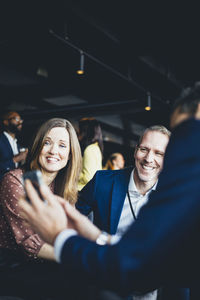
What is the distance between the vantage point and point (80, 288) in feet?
2.45

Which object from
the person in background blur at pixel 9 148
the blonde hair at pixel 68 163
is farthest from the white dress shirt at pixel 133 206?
the person in background blur at pixel 9 148

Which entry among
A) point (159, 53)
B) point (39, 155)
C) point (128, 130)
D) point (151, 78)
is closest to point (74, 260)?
point (39, 155)

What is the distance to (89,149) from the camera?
3.04 meters

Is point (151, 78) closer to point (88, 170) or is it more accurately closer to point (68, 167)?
point (88, 170)

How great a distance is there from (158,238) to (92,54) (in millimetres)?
5091

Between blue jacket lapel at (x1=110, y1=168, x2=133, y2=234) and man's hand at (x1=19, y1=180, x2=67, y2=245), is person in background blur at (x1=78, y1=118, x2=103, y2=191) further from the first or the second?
man's hand at (x1=19, y1=180, x2=67, y2=245)

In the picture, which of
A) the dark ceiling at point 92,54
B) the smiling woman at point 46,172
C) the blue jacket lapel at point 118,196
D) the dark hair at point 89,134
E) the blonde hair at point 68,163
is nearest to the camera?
the smiling woman at point 46,172

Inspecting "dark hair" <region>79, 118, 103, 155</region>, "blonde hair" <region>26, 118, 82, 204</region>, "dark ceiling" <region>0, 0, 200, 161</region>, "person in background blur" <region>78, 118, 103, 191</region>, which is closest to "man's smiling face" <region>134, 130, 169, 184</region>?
"blonde hair" <region>26, 118, 82, 204</region>

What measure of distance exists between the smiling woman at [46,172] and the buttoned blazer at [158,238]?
2.44 ft

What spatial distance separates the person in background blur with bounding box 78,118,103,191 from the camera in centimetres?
291

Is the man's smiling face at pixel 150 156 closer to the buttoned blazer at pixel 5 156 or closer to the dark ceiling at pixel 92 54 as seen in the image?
the buttoned blazer at pixel 5 156

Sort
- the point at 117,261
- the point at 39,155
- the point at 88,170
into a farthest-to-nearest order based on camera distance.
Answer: the point at 88,170, the point at 39,155, the point at 117,261

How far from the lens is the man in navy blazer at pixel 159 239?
2.21 feet

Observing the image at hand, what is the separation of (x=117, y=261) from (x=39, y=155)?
1.24 meters
